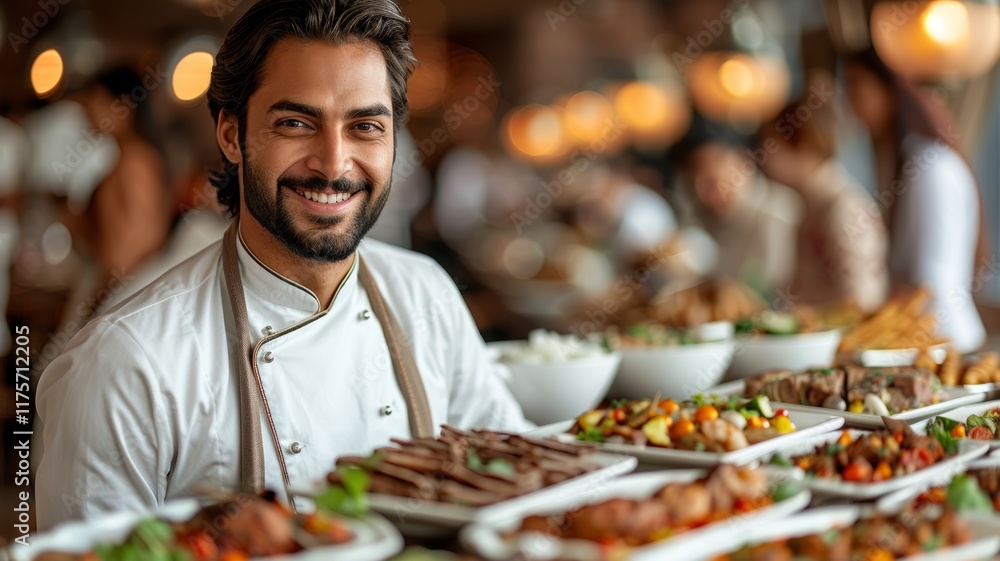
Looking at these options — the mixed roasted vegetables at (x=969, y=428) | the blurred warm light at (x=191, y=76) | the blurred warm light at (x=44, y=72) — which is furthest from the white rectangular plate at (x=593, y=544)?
the blurred warm light at (x=191, y=76)

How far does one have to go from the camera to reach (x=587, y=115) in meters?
12.2

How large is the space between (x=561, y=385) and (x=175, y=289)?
1117 millimetres

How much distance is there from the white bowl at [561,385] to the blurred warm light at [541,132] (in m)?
10.7

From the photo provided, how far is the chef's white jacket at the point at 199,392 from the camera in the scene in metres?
1.93

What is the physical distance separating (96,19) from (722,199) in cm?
776

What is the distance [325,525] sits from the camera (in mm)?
1305

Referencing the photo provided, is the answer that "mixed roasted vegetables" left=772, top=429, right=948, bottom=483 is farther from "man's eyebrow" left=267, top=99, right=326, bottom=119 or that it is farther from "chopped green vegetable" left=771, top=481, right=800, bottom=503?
"man's eyebrow" left=267, top=99, right=326, bottom=119

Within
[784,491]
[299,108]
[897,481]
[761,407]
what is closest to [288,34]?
[299,108]

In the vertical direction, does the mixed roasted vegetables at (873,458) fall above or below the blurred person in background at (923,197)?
below

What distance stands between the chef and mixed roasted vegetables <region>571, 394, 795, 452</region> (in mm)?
551

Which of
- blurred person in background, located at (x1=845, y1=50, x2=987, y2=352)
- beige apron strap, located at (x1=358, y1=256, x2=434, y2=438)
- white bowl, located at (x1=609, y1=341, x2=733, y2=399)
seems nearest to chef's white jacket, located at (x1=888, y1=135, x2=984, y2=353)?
blurred person in background, located at (x1=845, y1=50, x2=987, y2=352)

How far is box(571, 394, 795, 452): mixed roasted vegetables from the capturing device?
72.0 inches

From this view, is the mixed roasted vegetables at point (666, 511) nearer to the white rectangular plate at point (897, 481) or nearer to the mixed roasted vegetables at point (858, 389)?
the white rectangular plate at point (897, 481)

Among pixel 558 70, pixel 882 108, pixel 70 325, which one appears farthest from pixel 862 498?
pixel 558 70
